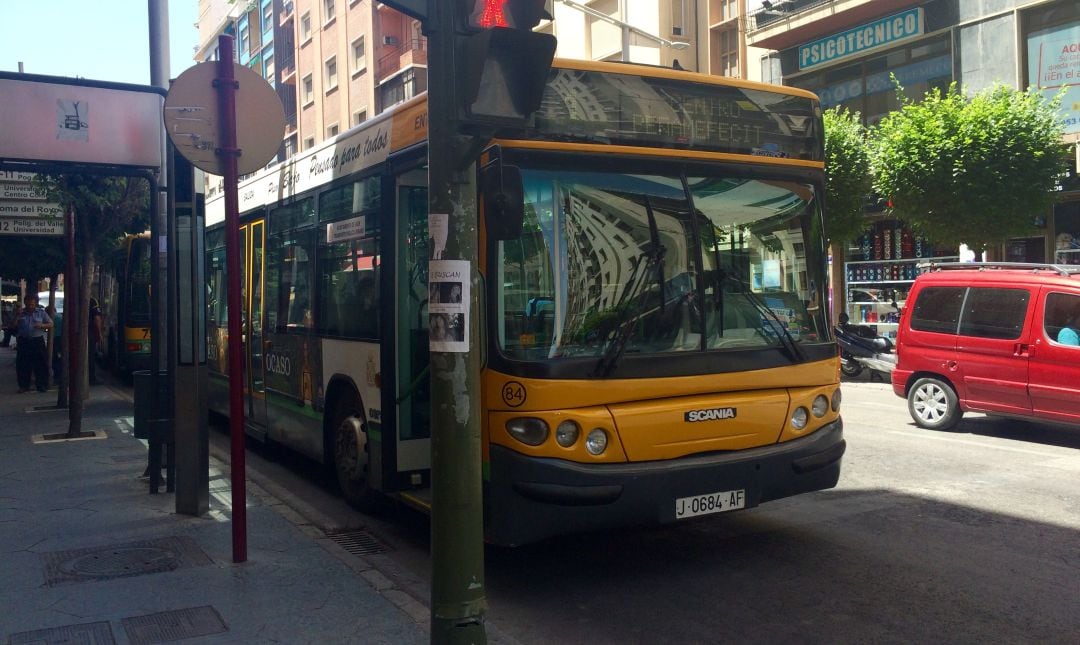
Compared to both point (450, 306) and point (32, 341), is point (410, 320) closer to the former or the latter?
point (450, 306)

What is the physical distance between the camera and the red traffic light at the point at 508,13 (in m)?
4.06

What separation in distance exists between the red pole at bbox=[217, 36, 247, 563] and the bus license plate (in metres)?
2.57

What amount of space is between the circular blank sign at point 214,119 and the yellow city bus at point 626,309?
36.2 inches

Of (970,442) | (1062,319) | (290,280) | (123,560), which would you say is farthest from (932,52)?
(123,560)

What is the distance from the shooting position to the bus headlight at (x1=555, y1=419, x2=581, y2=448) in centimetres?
536

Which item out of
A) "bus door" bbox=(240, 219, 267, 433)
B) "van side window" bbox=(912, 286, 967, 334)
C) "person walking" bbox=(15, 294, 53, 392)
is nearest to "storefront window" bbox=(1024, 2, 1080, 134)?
"van side window" bbox=(912, 286, 967, 334)

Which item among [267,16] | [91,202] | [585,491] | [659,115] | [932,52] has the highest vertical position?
[267,16]

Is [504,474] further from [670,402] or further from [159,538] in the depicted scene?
[159,538]

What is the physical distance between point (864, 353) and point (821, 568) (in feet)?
42.8

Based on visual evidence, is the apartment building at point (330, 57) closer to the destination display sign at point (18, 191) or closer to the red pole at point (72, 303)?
the destination display sign at point (18, 191)

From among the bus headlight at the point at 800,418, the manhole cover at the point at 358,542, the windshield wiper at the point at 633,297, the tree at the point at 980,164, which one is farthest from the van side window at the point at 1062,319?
the tree at the point at 980,164

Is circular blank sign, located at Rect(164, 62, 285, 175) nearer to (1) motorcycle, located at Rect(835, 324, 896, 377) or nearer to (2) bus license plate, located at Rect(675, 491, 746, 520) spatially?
(2) bus license plate, located at Rect(675, 491, 746, 520)

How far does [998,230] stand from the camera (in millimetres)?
17984

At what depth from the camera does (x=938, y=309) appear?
456 inches
